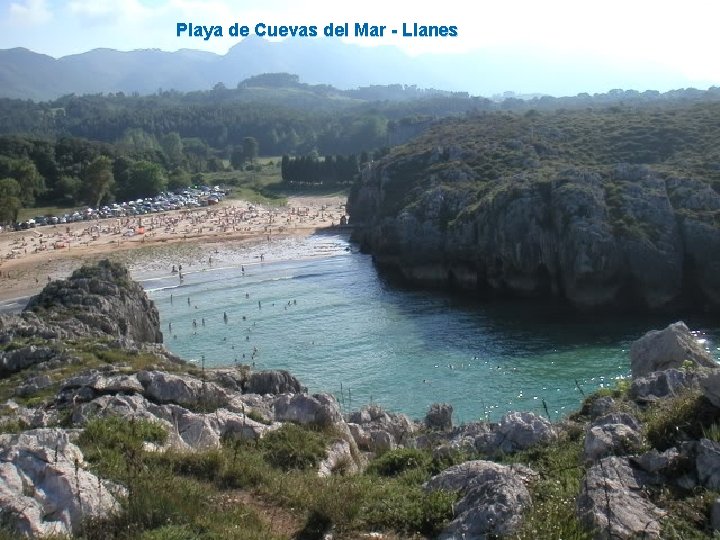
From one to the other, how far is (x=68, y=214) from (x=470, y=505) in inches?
3569

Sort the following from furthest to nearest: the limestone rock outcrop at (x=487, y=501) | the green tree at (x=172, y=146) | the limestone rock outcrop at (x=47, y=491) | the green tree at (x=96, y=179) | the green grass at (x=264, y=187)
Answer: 1. the green tree at (x=172, y=146)
2. the green grass at (x=264, y=187)
3. the green tree at (x=96, y=179)
4. the limestone rock outcrop at (x=487, y=501)
5. the limestone rock outcrop at (x=47, y=491)

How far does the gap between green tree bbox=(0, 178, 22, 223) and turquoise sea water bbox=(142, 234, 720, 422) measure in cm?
2925

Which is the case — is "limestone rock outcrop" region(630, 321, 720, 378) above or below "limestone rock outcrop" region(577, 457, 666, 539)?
below

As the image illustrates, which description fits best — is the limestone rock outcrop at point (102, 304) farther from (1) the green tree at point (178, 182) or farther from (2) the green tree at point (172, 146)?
(2) the green tree at point (172, 146)

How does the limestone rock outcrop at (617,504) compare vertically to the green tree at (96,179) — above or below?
below

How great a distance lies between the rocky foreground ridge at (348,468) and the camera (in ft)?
27.9

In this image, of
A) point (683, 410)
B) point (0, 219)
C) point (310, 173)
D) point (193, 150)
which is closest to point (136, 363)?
point (683, 410)

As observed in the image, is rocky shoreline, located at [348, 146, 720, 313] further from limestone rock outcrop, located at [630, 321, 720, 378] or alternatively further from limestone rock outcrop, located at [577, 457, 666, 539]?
limestone rock outcrop, located at [577, 457, 666, 539]

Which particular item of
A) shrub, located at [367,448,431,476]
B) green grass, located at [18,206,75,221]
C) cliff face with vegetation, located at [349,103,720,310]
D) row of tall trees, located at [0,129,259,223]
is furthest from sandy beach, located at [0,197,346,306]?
shrub, located at [367,448,431,476]

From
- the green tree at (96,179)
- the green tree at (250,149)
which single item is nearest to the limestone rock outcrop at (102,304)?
the green tree at (96,179)

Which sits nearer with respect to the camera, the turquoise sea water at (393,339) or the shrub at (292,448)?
the shrub at (292,448)

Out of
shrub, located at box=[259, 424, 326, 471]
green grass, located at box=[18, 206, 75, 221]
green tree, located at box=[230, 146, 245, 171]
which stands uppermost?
green tree, located at box=[230, 146, 245, 171]

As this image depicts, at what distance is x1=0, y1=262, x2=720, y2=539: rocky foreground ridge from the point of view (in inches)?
335

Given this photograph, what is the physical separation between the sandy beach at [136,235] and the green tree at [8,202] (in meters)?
2.86
